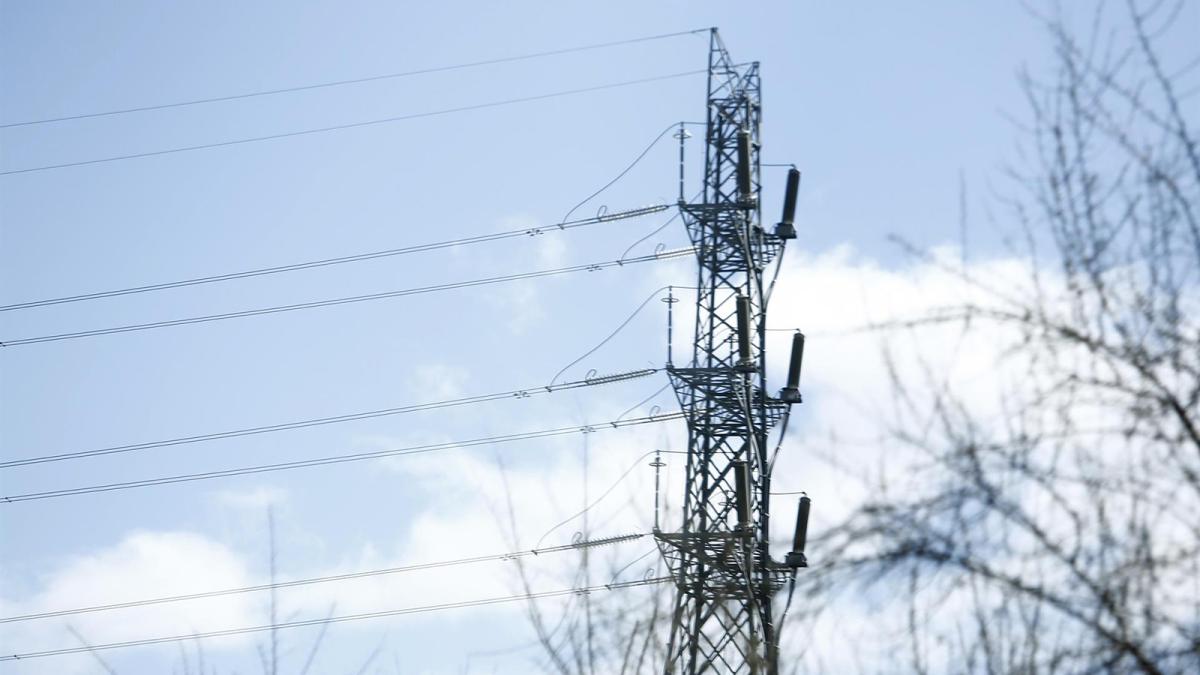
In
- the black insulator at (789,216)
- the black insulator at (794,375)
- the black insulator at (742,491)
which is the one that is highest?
the black insulator at (789,216)

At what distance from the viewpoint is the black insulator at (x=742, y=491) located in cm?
2403

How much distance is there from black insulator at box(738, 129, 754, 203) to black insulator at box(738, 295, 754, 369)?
2.02 m

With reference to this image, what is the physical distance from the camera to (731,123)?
29031 millimetres

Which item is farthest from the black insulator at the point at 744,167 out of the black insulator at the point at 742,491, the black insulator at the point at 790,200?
the black insulator at the point at 742,491

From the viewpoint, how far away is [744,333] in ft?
86.3

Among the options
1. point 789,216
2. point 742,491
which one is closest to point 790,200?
point 789,216

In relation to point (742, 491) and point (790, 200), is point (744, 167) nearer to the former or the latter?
point (790, 200)

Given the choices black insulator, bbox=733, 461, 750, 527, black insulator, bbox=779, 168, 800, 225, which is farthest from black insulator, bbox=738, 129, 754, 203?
black insulator, bbox=733, 461, 750, 527

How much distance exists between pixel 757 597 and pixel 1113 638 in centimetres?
1610

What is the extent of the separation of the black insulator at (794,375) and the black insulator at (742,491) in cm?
189

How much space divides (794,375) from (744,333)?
1.09m

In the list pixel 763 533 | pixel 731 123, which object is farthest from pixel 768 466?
pixel 731 123

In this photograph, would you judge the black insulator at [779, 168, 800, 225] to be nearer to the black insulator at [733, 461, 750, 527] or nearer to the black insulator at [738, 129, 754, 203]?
the black insulator at [738, 129, 754, 203]

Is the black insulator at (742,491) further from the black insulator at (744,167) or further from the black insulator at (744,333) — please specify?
the black insulator at (744,167)
